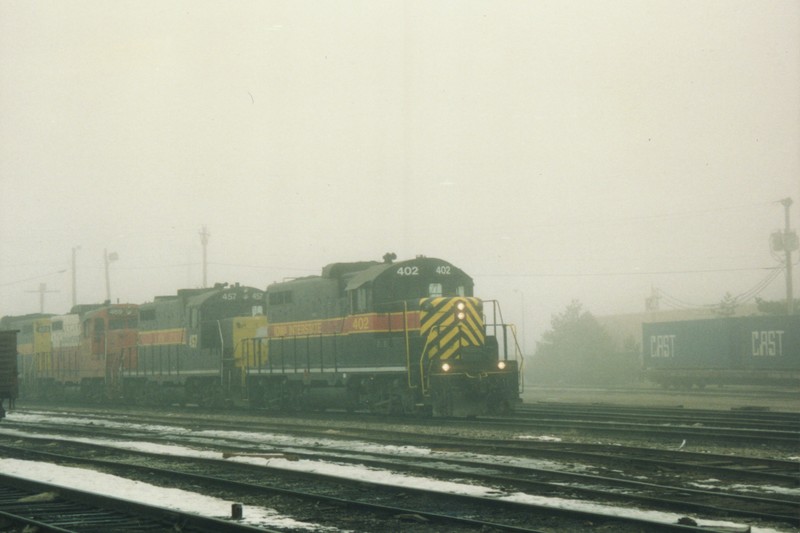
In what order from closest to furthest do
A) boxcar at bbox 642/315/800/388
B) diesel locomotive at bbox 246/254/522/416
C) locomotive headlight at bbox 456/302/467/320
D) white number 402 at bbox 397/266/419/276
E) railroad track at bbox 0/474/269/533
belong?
railroad track at bbox 0/474/269/533
diesel locomotive at bbox 246/254/522/416
locomotive headlight at bbox 456/302/467/320
white number 402 at bbox 397/266/419/276
boxcar at bbox 642/315/800/388

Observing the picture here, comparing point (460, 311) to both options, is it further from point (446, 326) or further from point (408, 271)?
point (408, 271)

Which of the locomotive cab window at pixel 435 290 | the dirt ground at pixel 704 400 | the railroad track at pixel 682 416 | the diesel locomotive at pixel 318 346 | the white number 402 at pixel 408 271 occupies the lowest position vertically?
the dirt ground at pixel 704 400

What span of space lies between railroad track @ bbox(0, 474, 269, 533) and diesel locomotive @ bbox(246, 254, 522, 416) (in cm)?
983

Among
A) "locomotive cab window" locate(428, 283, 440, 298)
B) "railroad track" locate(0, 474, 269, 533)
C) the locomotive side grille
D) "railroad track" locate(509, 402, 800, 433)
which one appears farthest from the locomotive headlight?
"railroad track" locate(0, 474, 269, 533)

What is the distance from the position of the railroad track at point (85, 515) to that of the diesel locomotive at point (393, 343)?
32.3 feet

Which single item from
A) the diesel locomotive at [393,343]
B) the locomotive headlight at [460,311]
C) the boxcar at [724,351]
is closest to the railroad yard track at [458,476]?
the diesel locomotive at [393,343]

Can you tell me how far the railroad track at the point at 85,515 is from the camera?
850 centimetres

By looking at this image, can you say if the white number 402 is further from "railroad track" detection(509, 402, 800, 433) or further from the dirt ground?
the dirt ground

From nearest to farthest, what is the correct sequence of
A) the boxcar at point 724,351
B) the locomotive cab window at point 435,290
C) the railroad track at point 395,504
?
the railroad track at point 395,504
the locomotive cab window at point 435,290
the boxcar at point 724,351

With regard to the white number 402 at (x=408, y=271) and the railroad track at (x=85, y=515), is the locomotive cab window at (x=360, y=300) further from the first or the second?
the railroad track at (x=85, y=515)

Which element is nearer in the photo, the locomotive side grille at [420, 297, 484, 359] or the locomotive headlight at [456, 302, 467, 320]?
the locomotive side grille at [420, 297, 484, 359]

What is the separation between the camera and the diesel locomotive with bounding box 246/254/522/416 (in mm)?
19578

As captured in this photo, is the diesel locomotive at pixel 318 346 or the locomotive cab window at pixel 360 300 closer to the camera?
the diesel locomotive at pixel 318 346

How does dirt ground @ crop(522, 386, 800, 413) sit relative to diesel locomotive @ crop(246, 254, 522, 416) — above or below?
below
